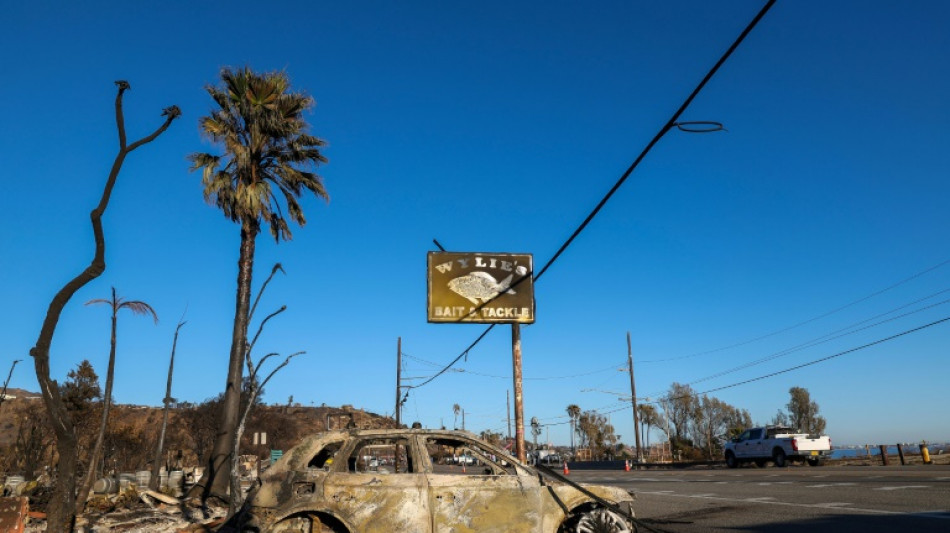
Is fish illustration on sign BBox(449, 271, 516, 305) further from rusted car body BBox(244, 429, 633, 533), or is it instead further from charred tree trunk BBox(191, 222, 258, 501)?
rusted car body BBox(244, 429, 633, 533)

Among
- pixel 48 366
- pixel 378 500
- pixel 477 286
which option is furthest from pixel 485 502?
pixel 477 286

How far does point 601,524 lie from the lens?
6.99 metres

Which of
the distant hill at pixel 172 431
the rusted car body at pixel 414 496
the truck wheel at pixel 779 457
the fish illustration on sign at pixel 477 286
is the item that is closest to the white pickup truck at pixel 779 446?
the truck wheel at pixel 779 457

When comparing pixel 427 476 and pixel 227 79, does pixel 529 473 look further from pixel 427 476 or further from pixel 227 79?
pixel 227 79

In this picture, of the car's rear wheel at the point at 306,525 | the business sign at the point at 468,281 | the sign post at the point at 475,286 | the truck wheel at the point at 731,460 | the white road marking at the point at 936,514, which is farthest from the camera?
the truck wheel at the point at 731,460

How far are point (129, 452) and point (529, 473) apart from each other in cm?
4305

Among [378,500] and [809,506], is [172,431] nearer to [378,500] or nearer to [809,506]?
[809,506]

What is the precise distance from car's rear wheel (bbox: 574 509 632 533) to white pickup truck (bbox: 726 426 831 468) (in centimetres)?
2648

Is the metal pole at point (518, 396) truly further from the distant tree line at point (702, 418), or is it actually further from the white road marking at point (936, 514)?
the distant tree line at point (702, 418)

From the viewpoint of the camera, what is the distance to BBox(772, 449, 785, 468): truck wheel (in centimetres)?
3045

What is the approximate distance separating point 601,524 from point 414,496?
1998 mm

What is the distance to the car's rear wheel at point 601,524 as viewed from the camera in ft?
22.9

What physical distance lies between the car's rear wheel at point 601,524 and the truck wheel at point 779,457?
2708cm

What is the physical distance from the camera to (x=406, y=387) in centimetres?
4534
